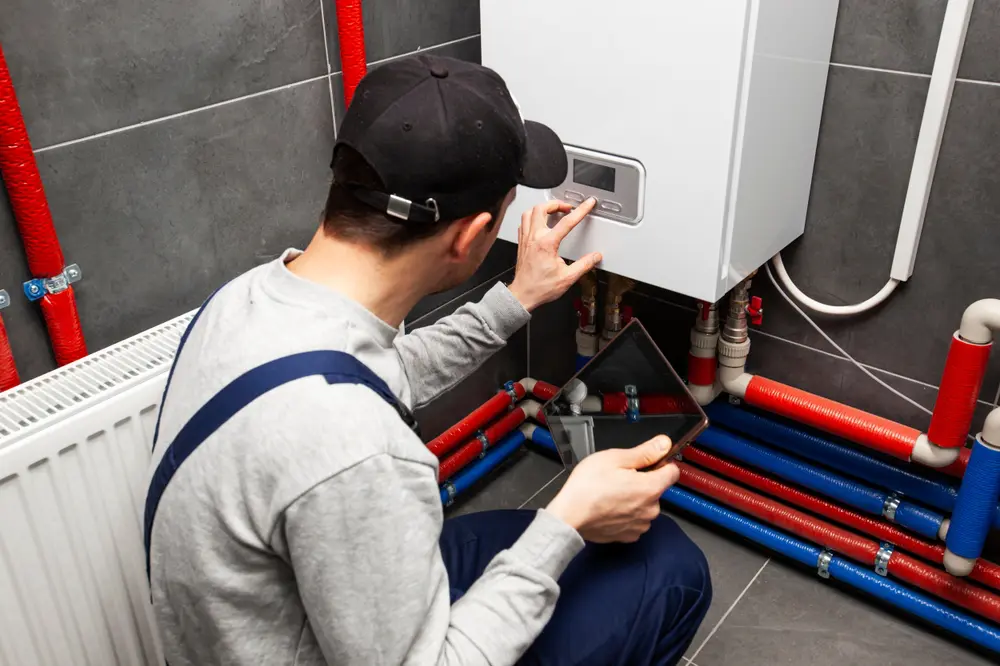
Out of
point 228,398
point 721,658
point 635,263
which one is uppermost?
point 228,398

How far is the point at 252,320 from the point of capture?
742 millimetres

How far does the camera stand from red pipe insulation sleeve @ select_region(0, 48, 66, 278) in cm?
87

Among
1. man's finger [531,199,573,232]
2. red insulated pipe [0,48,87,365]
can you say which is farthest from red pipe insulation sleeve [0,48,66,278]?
man's finger [531,199,573,232]

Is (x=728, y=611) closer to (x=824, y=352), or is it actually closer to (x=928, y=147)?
(x=824, y=352)

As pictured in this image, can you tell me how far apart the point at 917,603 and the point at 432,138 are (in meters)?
1.13

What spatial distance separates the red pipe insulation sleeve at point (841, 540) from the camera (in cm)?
132

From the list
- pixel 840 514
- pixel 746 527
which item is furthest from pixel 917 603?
pixel 746 527

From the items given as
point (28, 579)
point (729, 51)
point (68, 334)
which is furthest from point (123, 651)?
point (729, 51)

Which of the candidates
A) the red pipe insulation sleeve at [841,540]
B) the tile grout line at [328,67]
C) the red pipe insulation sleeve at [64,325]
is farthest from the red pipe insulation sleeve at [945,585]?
the red pipe insulation sleeve at [64,325]

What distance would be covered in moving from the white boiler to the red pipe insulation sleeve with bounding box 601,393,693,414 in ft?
0.49

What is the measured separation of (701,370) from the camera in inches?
58.5

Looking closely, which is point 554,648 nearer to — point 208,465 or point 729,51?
point 208,465

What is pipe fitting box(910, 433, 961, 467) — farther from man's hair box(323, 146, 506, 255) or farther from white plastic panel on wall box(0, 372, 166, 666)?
white plastic panel on wall box(0, 372, 166, 666)

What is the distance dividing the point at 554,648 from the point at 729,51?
28.0 inches
